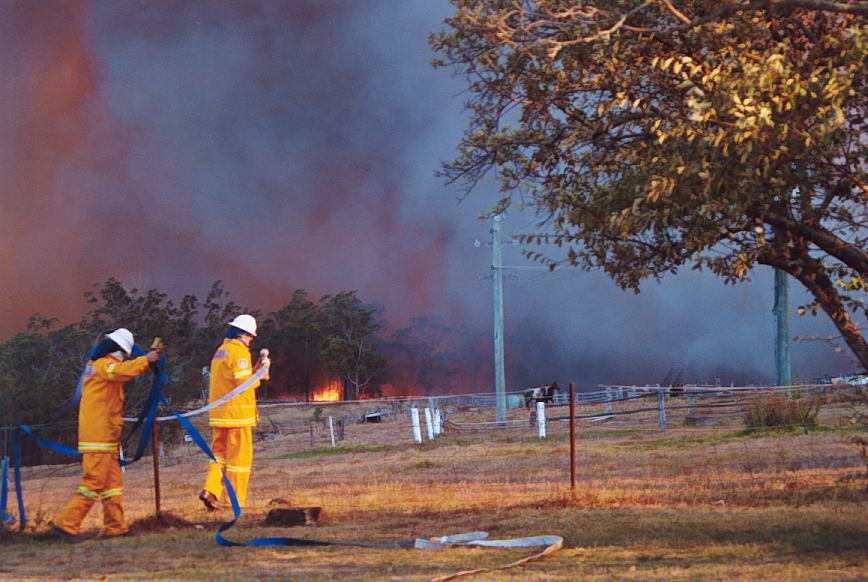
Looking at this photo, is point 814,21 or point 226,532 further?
point 226,532

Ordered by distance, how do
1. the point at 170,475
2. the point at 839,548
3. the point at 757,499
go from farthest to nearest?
the point at 170,475 → the point at 757,499 → the point at 839,548

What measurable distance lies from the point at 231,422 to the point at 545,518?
362cm

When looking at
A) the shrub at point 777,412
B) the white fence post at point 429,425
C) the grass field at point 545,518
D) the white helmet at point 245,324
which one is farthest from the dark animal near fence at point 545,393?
the white helmet at point 245,324

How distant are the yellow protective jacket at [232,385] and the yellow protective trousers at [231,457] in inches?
4.7

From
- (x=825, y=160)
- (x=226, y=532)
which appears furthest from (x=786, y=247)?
(x=226, y=532)

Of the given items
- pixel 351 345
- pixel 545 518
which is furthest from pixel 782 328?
pixel 351 345

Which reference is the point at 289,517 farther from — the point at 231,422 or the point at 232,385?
the point at 232,385

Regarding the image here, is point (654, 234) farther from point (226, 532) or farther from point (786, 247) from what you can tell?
point (226, 532)

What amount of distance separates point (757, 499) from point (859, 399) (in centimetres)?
246

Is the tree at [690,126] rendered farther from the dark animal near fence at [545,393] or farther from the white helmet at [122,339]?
the dark animal near fence at [545,393]

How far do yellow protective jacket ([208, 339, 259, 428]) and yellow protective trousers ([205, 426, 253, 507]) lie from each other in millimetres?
120

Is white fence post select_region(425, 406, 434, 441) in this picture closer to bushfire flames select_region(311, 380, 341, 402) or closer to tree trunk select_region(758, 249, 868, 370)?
tree trunk select_region(758, 249, 868, 370)

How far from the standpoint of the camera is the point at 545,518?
34.2 ft

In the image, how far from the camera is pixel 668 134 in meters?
8.44
